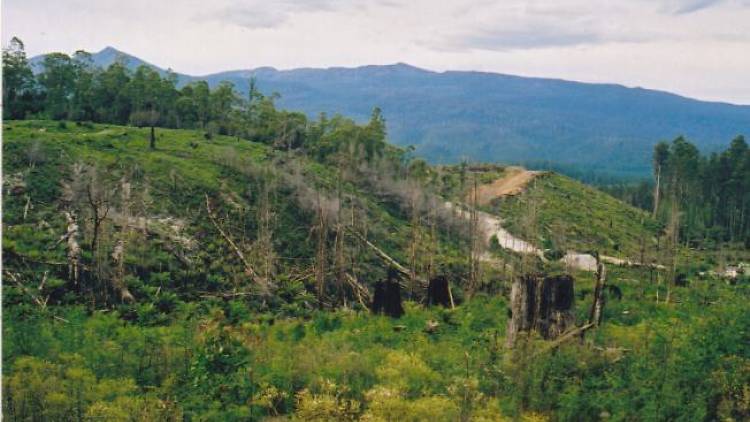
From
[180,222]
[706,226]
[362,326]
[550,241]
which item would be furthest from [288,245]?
[706,226]

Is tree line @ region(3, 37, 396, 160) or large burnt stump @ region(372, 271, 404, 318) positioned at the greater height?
tree line @ region(3, 37, 396, 160)

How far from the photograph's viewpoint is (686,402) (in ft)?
33.0

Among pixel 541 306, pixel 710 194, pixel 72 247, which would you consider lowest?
pixel 710 194

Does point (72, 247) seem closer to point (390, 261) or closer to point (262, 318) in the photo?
point (262, 318)

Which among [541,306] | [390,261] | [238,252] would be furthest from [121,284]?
[541,306]

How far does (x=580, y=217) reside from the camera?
60.4m

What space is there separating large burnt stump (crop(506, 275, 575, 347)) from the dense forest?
4 cm

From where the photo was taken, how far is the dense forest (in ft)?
32.9

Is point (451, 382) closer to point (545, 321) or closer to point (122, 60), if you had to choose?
point (545, 321)

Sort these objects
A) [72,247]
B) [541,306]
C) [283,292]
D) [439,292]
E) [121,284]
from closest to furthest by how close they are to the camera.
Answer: [541,306]
[439,292]
[121,284]
[72,247]
[283,292]

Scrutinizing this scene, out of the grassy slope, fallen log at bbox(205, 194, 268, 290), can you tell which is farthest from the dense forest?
the grassy slope

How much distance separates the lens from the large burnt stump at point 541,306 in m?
13.1

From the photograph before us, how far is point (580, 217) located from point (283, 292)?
42479 mm

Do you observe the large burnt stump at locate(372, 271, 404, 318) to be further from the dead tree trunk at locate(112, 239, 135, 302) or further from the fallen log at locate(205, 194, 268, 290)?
the dead tree trunk at locate(112, 239, 135, 302)
